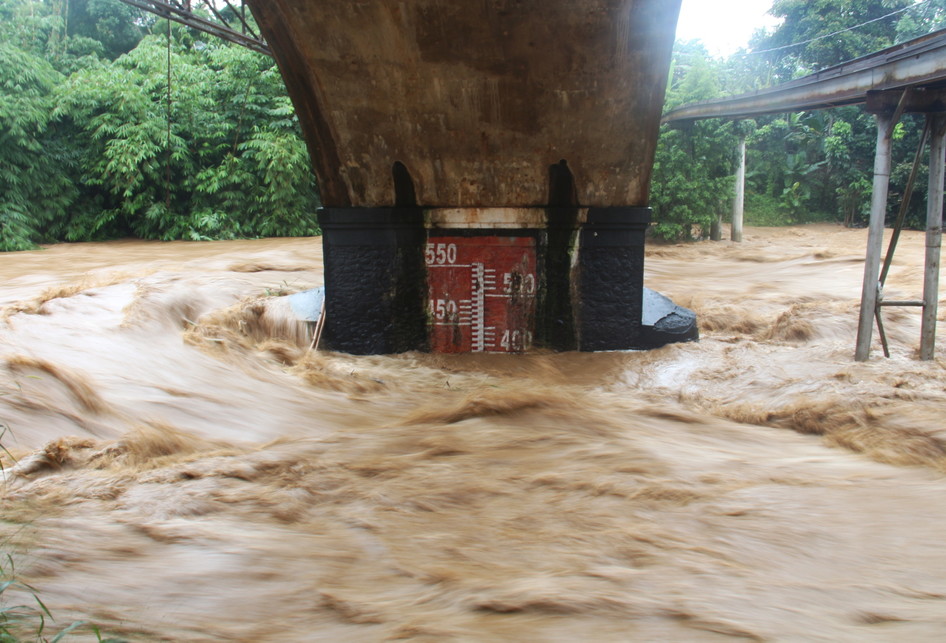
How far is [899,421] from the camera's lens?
4438mm

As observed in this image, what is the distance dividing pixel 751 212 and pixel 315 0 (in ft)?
68.6

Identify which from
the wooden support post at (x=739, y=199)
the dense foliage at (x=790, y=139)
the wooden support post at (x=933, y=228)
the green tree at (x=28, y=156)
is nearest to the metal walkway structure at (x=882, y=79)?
the wooden support post at (x=933, y=228)

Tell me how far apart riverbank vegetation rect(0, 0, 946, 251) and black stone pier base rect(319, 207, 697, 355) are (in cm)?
1126

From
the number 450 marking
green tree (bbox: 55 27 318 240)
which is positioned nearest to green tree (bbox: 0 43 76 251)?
green tree (bbox: 55 27 318 240)

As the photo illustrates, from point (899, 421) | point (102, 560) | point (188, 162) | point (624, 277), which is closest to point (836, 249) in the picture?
point (624, 277)

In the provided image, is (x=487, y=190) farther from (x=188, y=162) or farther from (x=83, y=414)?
(x=188, y=162)

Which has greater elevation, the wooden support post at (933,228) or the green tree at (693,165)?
the green tree at (693,165)

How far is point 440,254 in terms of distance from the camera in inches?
261

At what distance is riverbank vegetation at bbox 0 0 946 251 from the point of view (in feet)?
55.1

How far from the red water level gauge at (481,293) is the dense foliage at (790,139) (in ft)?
37.9

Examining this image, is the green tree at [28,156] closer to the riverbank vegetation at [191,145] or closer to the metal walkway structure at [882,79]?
the riverbank vegetation at [191,145]

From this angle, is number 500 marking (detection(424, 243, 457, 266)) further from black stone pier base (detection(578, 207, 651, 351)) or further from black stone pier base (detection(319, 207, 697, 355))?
black stone pier base (detection(578, 207, 651, 351))

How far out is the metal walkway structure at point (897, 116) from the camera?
5.41m

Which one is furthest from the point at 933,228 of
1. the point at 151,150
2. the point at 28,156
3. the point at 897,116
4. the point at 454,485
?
the point at 28,156
